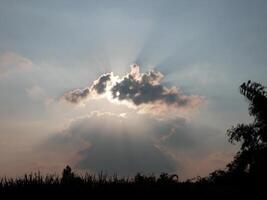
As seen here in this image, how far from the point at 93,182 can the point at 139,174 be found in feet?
9.85

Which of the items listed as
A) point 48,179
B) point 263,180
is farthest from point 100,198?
point 263,180

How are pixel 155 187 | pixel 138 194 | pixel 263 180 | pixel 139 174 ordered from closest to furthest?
pixel 138 194 → pixel 155 187 → pixel 139 174 → pixel 263 180

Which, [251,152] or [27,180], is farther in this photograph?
[251,152]

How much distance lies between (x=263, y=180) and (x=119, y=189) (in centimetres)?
788

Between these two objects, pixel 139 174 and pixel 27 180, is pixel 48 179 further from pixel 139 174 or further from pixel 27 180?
pixel 139 174

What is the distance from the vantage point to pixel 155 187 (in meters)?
12.7

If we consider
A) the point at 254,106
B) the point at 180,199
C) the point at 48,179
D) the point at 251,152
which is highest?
the point at 254,106

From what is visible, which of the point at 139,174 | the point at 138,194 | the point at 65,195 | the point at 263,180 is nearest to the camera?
the point at 65,195

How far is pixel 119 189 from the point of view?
11961mm

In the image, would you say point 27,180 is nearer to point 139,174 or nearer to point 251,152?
point 139,174

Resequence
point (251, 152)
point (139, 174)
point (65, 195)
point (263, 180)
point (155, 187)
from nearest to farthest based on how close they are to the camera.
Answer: point (65, 195) → point (155, 187) → point (139, 174) → point (263, 180) → point (251, 152)

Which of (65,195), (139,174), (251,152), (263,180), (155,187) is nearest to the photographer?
(65,195)

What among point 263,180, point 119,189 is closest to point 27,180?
point 119,189

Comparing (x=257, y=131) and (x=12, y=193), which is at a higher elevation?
(x=257, y=131)
